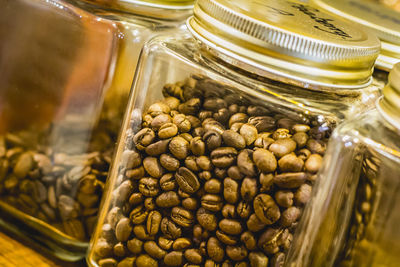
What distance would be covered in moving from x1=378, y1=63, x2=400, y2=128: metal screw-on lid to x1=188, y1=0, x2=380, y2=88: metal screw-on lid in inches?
1.8

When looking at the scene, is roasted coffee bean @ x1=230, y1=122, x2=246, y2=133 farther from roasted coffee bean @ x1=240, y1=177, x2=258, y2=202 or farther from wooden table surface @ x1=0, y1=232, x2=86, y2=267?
wooden table surface @ x1=0, y1=232, x2=86, y2=267

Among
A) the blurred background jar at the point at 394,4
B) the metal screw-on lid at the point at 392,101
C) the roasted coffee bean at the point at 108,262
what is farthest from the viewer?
the blurred background jar at the point at 394,4

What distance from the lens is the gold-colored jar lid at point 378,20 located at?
553 mm

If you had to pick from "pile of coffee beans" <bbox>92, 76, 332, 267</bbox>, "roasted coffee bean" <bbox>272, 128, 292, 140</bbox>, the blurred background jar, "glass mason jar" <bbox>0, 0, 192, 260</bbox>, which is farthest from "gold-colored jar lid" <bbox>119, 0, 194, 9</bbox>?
the blurred background jar

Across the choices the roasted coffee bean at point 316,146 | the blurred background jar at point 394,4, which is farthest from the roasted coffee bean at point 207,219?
the blurred background jar at point 394,4

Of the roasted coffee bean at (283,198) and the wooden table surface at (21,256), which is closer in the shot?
the roasted coffee bean at (283,198)

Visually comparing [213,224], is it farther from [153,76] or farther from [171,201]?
[153,76]

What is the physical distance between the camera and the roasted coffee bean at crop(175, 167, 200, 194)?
43cm

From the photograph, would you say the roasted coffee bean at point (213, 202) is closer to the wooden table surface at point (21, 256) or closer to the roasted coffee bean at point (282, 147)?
the roasted coffee bean at point (282, 147)

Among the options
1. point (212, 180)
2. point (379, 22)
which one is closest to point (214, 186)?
point (212, 180)

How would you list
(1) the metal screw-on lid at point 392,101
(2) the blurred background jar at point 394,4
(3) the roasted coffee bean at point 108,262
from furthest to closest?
(2) the blurred background jar at point 394,4 → (3) the roasted coffee bean at point 108,262 → (1) the metal screw-on lid at point 392,101

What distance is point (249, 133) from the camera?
0.42 m

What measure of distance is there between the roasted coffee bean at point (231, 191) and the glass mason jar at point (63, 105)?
20 cm

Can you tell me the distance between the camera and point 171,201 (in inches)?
17.3
